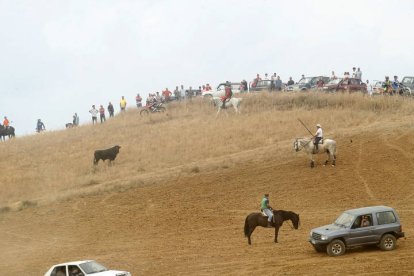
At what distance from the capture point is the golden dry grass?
4512 cm

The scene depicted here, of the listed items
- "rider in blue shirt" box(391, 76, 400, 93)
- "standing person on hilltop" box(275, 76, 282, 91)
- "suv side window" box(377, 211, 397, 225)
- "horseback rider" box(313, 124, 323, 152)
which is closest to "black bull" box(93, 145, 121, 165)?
"horseback rider" box(313, 124, 323, 152)

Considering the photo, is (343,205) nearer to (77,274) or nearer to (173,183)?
(173,183)

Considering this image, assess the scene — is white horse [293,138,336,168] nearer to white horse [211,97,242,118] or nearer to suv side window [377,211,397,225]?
suv side window [377,211,397,225]

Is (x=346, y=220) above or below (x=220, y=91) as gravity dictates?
below

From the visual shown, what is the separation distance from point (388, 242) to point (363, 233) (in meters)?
0.95

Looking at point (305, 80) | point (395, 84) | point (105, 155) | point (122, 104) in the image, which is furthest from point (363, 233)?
point (122, 104)

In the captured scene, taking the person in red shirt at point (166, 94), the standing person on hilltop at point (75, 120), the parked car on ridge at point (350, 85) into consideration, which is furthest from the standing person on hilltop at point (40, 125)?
the parked car on ridge at point (350, 85)

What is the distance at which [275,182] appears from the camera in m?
39.3

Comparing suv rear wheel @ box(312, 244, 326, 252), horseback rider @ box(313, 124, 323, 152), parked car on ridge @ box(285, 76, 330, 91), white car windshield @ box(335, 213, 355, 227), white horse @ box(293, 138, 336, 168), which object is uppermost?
parked car on ridge @ box(285, 76, 330, 91)

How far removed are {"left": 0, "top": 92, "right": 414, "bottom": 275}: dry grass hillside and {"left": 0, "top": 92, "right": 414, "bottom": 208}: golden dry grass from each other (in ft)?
0.41

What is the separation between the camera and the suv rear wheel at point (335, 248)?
944 inches

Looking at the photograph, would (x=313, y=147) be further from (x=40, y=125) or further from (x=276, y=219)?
(x=40, y=125)

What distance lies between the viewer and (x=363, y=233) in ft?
78.7

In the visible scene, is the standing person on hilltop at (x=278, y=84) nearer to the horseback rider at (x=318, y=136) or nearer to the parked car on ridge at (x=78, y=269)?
the horseback rider at (x=318, y=136)
